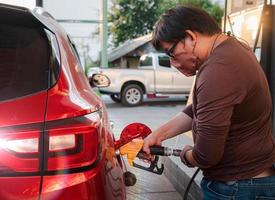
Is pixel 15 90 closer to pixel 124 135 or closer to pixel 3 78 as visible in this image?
pixel 3 78

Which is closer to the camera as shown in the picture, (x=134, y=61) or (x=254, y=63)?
(x=254, y=63)

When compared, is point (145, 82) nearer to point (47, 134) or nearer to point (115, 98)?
point (115, 98)

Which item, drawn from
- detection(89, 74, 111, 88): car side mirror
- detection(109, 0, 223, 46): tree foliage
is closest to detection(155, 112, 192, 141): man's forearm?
detection(89, 74, 111, 88): car side mirror

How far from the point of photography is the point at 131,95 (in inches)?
605

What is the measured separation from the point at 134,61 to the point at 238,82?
1044 inches

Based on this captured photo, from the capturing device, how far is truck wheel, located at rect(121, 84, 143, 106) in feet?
50.3

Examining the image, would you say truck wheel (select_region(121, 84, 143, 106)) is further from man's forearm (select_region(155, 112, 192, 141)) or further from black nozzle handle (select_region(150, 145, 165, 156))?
black nozzle handle (select_region(150, 145, 165, 156))

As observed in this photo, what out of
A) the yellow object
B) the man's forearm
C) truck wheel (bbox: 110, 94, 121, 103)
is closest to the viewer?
the yellow object

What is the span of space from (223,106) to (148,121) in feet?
31.0

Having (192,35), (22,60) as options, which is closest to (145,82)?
(22,60)

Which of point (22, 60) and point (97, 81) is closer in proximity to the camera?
point (22, 60)

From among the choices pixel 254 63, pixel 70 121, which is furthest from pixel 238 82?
pixel 70 121

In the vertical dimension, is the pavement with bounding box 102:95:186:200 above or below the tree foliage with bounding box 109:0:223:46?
below

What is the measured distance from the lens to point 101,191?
176 cm
